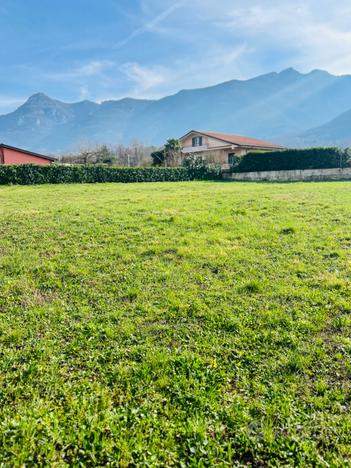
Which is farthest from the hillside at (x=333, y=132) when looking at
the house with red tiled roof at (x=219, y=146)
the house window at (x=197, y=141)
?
the house window at (x=197, y=141)

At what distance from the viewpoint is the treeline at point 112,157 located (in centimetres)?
3912

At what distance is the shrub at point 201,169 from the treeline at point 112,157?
394 inches

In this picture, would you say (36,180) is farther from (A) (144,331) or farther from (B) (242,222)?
(A) (144,331)

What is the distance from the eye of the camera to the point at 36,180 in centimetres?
2089

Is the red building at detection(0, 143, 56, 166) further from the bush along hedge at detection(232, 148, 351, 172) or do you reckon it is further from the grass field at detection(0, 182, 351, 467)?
the grass field at detection(0, 182, 351, 467)

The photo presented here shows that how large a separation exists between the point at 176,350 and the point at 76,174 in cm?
2055

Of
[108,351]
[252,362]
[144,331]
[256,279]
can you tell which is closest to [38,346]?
[108,351]

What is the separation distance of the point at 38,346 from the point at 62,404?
95 centimetres

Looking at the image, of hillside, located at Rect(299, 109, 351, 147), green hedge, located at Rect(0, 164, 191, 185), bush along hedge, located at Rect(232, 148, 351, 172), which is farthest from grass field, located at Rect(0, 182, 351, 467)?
hillside, located at Rect(299, 109, 351, 147)

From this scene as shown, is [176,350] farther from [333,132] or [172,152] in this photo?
[333,132]

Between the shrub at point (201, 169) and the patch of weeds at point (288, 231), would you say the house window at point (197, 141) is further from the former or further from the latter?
the patch of weeds at point (288, 231)

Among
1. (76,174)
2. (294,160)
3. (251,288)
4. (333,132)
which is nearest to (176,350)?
(251,288)

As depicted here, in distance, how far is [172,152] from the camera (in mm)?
35375

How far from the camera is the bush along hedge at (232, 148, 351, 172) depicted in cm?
2397
